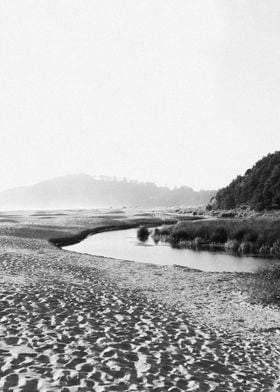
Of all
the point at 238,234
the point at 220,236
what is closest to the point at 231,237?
the point at 238,234

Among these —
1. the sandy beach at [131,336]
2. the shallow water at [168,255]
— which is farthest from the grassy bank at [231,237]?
the sandy beach at [131,336]

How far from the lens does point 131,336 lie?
1171cm

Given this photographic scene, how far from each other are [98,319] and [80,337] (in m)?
1.97

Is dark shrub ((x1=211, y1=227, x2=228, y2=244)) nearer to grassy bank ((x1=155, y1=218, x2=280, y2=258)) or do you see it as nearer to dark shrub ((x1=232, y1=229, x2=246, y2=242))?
grassy bank ((x1=155, y1=218, x2=280, y2=258))

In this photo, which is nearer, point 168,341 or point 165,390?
point 165,390

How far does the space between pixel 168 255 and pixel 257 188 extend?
2991 inches

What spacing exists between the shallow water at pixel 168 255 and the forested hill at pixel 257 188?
55.9 metres

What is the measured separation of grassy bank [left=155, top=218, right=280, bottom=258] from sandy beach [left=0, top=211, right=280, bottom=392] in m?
17.0

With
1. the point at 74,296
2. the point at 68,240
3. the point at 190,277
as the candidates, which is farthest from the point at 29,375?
the point at 68,240

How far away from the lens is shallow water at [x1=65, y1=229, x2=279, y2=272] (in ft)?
102

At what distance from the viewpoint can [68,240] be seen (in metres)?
48.7

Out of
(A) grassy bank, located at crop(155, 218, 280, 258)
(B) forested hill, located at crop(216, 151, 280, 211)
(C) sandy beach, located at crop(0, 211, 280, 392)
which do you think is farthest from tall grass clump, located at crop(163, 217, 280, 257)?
(B) forested hill, located at crop(216, 151, 280, 211)

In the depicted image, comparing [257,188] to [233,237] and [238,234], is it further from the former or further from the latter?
[233,237]

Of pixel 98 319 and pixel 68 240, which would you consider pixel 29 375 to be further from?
pixel 68 240
